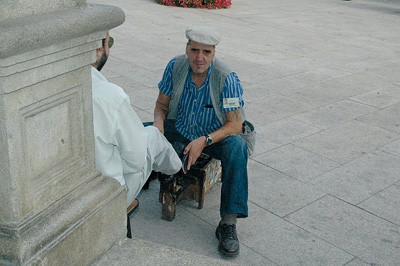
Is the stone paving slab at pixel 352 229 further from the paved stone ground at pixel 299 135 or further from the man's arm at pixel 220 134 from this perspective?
the man's arm at pixel 220 134

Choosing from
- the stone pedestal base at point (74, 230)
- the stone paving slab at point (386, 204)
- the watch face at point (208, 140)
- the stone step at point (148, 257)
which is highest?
the stone pedestal base at point (74, 230)

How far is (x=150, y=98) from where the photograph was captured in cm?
713

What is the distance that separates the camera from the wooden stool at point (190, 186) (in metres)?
4.45

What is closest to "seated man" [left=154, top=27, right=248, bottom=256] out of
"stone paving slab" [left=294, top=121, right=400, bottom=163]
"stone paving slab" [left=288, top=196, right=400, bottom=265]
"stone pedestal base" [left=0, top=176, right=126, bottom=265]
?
"stone paving slab" [left=288, top=196, right=400, bottom=265]

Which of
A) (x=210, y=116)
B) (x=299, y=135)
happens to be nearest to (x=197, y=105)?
(x=210, y=116)

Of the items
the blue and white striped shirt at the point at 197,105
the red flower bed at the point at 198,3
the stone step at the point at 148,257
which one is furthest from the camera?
the red flower bed at the point at 198,3

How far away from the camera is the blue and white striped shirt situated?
4.38 m

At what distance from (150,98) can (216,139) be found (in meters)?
2.93

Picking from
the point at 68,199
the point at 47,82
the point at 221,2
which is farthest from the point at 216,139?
the point at 221,2

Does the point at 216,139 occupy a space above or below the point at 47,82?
below

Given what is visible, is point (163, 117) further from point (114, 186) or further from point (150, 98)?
point (150, 98)

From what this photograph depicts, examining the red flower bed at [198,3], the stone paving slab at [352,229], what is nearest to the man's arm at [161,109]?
the stone paving slab at [352,229]

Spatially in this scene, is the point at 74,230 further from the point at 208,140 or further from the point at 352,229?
the point at 352,229

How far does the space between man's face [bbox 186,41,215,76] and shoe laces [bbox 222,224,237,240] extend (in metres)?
1.06
